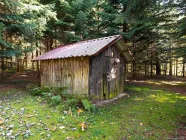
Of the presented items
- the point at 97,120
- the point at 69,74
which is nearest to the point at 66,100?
the point at 69,74

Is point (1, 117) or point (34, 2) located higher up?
point (34, 2)

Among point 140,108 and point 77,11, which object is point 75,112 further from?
point 77,11

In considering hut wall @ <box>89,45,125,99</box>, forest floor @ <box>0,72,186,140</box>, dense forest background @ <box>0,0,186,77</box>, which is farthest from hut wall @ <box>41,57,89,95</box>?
dense forest background @ <box>0,0,186,77</box>

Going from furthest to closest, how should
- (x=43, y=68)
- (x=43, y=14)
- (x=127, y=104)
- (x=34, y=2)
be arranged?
(x=43, y=14), (x=34, y=2), (x=43, y=68), (x=127, y=104)

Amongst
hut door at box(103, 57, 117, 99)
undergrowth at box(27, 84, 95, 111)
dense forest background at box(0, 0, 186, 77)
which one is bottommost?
undergrowth at box(27, 84, 95, 111)

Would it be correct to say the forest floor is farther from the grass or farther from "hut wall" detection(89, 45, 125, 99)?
"hut wall" detection(89, 45, 125, 99)

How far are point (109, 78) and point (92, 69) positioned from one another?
180 cm

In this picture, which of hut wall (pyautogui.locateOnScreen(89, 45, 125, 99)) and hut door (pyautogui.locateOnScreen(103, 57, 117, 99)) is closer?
hut wall (pyautogui.locateOnScreen(89, 45, 125, 99))

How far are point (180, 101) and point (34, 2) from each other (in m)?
13.4

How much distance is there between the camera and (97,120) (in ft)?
21.5

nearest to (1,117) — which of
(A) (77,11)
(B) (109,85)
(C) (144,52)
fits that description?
(B) (109,85)

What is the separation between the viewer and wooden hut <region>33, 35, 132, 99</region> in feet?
29.3

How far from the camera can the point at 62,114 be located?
688 cm

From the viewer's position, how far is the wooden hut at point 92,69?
894 cm
